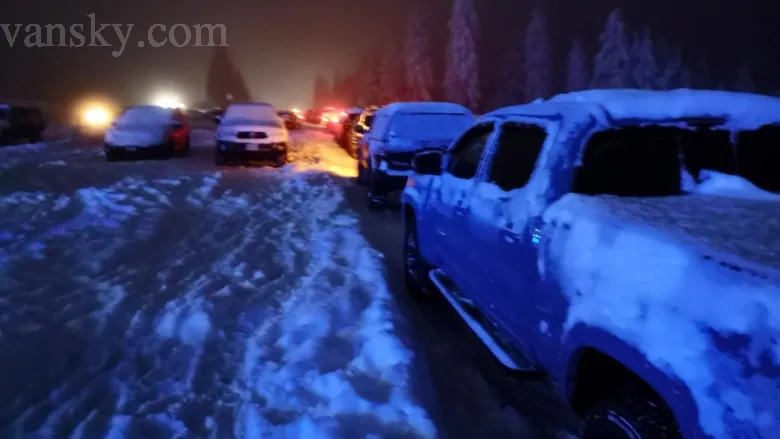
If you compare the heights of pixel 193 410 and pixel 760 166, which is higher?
pixel 760 166

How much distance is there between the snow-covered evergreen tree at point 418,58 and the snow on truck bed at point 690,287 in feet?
204

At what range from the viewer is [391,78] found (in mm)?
76062

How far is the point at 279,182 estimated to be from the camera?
15.8 m

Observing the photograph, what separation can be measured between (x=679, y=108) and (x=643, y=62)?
68.1 meters

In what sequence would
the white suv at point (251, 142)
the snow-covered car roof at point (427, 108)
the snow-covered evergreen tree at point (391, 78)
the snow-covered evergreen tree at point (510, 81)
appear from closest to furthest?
the snow-covered car roof at point (427, 108)
the white suv at point (251, 142)
the snow-covered evergreen tree at point (391, 78)
the snow-covered evergreen tree at point (510, 81)

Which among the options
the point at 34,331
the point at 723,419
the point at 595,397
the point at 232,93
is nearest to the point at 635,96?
the point at 595,397

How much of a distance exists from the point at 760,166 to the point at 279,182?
12966 mm

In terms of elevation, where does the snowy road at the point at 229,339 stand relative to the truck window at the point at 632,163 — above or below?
below

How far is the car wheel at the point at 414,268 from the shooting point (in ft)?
21.3

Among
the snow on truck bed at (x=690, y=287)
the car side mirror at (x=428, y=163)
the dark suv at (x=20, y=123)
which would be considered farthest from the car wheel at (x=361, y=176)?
the dark suv at (x=20, y=123)

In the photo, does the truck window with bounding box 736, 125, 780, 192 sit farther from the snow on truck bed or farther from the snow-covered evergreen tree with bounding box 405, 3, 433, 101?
the snow-covered evergreen tree with bounding box 405, 3, 433, 101

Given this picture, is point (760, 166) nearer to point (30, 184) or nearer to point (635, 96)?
point (635, 96)

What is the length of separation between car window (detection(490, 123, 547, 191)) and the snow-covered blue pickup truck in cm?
1

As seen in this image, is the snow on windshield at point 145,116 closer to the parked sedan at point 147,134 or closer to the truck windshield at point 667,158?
the parked sedan at point 147,134
